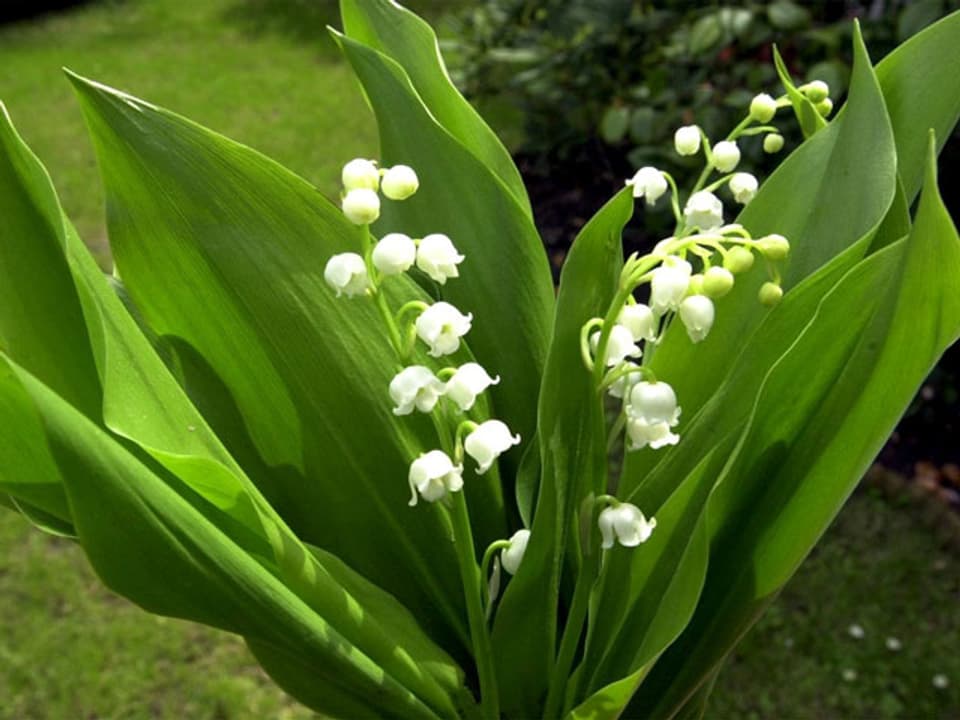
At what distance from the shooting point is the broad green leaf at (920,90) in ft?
1.75

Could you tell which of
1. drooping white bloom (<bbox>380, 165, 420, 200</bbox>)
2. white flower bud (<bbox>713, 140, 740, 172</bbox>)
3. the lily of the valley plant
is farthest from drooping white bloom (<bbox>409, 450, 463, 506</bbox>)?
white flower bud (<bbox>713, 140, 740, 172</bbox>)

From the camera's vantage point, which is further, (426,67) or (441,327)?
(426,67)

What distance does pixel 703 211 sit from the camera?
1.66 feet

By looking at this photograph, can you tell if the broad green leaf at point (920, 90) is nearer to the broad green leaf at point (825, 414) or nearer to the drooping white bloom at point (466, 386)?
the broad green leaf at point (825, 414)

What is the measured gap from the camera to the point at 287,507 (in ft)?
→ 1.80

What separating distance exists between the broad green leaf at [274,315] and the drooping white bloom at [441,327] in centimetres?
11

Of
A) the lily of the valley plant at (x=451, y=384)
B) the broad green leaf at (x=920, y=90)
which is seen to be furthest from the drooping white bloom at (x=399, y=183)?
the broad green leaf at (x=920, y=90)

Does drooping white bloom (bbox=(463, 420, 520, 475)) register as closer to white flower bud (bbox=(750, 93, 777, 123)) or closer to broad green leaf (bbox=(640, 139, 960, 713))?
broad green leaf (bbox=(640, 139, 960, 713))

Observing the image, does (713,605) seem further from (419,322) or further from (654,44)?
(654,44)

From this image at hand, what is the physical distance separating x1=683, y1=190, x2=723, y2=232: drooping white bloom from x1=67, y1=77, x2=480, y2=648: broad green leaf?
146mm

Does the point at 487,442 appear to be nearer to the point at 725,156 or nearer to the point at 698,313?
the point at 698,313

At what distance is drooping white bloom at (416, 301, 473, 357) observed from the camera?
1.40 feet

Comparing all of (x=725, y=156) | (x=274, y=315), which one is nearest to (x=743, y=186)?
(x=725, y=156)

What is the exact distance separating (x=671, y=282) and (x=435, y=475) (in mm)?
122
